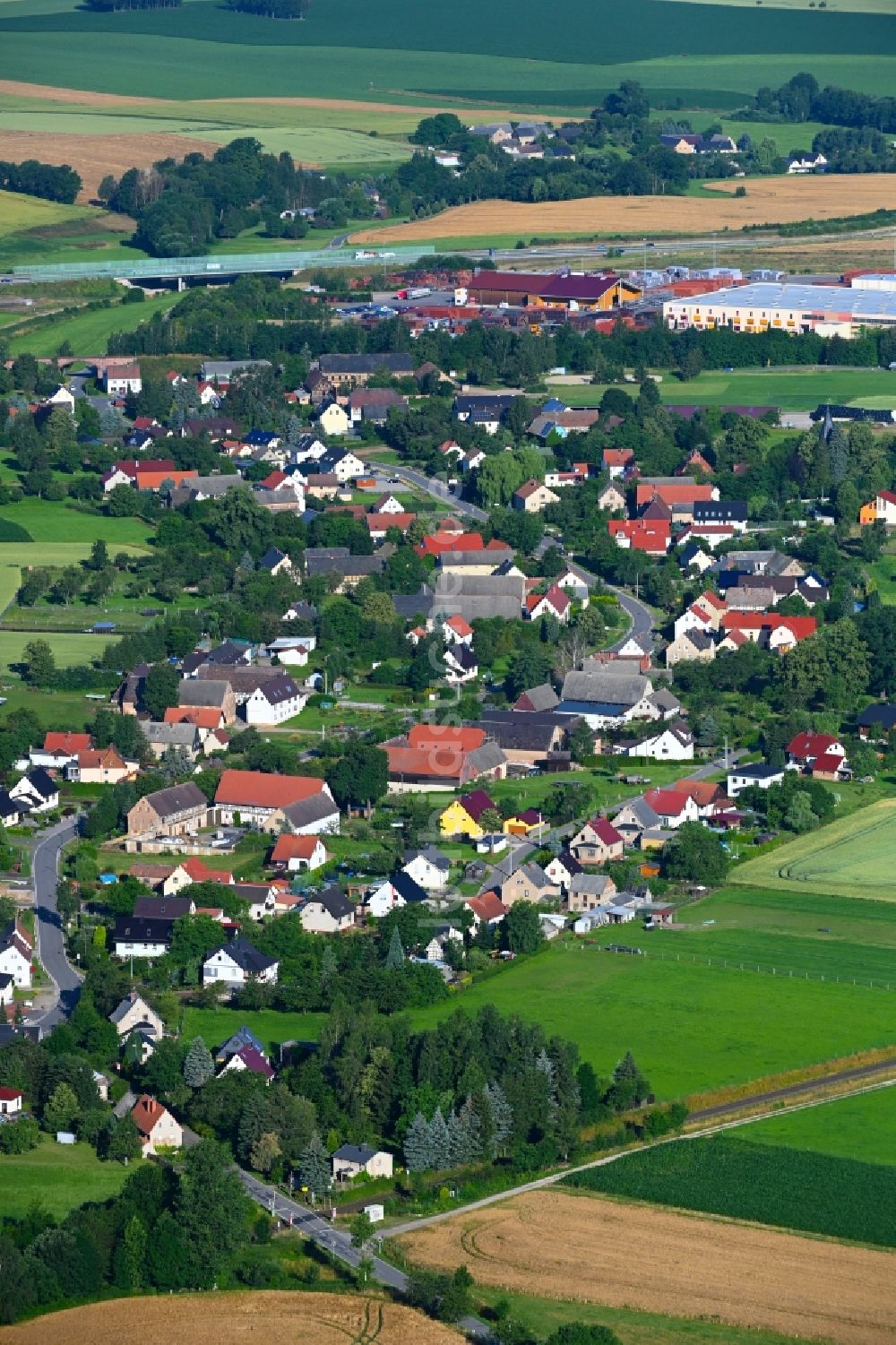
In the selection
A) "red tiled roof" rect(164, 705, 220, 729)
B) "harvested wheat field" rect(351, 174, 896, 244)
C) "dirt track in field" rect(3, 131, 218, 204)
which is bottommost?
"red tiled roof" rect(164, 705, 220, 729)

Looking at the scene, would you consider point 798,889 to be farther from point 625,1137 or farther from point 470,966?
point 625,1137

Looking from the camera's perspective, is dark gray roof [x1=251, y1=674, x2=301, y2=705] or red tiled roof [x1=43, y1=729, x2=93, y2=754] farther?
dark gray roof [x1=251, y1=674, x2=301, y2=705]

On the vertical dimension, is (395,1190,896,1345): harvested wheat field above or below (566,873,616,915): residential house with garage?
above

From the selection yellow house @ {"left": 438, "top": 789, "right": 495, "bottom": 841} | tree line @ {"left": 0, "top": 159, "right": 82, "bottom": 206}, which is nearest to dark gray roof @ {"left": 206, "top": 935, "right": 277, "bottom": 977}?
yellow house @ {"left": 438, "top": 789, "right": 495, "bottom": 841}

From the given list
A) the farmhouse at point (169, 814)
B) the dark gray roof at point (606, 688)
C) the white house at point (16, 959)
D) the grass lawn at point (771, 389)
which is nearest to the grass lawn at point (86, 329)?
the grass lawn at point (771, 389)

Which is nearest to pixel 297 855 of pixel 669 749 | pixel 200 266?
pixel 669 749


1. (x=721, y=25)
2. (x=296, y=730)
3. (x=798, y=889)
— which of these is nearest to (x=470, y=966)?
(x=798, y=889)

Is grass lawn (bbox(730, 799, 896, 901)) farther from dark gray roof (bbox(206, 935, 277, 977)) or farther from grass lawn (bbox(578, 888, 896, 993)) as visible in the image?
dark gray roof (bbox(206, 935, 277, 977))

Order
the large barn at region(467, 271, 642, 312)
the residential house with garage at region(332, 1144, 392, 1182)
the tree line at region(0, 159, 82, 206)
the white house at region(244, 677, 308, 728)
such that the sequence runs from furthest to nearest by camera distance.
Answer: the tree line at region(0, 159, 82, 206) → the large barn at region(467, 271, 642, 312) → the white house at region(244, 677, 308, 728) → the residential house with garage at region(332, 1144, 392, 1182)
